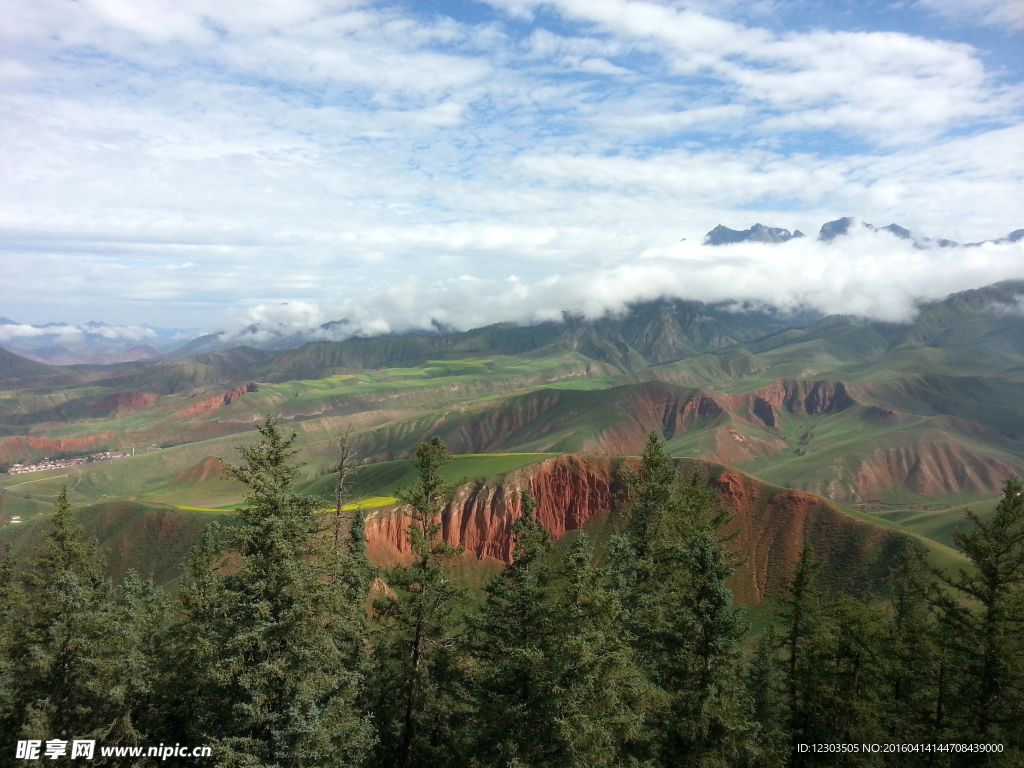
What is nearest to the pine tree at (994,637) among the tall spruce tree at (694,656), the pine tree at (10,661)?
the tall spruce tree at (694,656)

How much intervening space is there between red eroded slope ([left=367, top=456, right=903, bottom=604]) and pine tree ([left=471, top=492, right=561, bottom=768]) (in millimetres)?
58388

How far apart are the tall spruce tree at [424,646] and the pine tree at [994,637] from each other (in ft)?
69.4

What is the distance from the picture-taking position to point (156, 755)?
25.0 m

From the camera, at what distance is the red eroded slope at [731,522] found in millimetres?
84875

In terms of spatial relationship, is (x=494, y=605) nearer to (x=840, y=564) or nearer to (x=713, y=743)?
(x=713, y=743)

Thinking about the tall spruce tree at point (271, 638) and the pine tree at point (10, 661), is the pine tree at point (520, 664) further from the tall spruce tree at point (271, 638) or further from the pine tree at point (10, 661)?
the pine tree at point (10, 661)

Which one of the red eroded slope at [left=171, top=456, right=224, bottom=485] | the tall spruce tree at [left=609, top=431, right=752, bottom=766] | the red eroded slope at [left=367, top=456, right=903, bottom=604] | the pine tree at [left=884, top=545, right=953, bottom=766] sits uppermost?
the tall spruce tree at [left=609, top=431, right=752, bottom=766]

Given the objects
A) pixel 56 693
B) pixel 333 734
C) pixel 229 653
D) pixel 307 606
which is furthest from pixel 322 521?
pixel 56 693

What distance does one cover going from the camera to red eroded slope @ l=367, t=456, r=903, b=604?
3342 inches

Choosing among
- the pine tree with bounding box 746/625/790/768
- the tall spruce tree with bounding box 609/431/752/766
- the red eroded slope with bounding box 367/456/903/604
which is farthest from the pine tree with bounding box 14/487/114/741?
the red eroded slope with bounding box 367/456/903/604

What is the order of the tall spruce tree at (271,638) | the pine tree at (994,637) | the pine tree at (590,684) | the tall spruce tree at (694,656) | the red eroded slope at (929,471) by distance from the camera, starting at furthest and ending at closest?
the red eroded slope at (929,471)
the pine tree at (994,637)
the tall spruce tree at (694,656)
the pine tree at (590,684)
the tall spruce tree at (271,638)

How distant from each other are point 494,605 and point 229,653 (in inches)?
447

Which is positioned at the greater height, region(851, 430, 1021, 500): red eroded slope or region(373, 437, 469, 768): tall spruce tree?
region(373, 437, 469, 768): tall spruce tree

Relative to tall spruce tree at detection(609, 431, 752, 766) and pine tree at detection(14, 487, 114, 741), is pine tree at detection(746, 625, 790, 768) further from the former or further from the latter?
pine tree at detection(14, 487, 114, 741)
